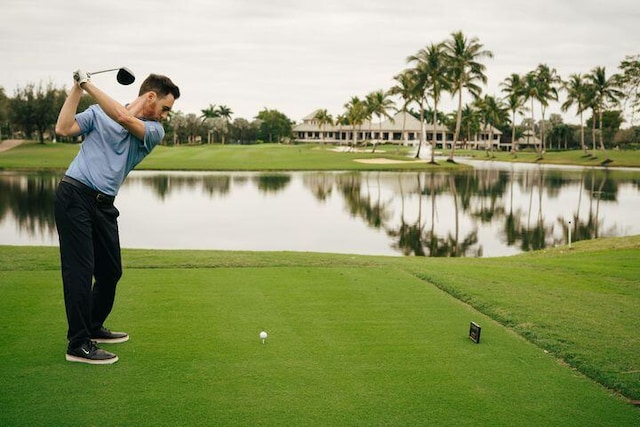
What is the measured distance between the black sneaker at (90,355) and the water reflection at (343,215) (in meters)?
13.1

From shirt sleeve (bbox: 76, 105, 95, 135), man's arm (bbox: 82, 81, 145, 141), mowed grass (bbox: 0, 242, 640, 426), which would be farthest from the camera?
shirt sleeve (bbox: 76, 105, 95, 135)

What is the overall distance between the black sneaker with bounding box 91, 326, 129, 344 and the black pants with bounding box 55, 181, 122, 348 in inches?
3.1

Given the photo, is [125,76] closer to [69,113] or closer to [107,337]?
[69,113]

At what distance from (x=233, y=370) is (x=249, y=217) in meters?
20.7

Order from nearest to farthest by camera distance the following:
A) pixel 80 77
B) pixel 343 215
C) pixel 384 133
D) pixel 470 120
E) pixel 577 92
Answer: pixel 80 77
pixel 343 215
pixel 577 92
pixel 470 120
pixel 384 133

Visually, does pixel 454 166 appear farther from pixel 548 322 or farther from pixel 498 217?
pixel 548 322

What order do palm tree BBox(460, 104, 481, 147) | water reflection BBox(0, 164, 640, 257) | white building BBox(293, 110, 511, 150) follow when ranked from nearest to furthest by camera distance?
water reflection BBox(0, 164, 640, 257)
palm tree BBox(460, 104, 481, 147)
white building BBox(293, 110, 511, 150)

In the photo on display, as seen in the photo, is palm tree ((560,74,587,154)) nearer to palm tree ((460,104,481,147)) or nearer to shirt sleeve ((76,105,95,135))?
palm tree ((460,104,481,147))

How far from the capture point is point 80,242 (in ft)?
17.3

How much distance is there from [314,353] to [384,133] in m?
153

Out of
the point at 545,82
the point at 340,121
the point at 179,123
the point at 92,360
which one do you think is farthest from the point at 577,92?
the point at 92,360

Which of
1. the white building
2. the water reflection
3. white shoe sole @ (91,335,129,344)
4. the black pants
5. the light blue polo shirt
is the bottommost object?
the water reflection

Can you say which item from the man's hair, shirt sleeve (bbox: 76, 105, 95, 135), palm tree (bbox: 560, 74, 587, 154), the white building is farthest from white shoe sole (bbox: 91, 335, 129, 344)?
the white building

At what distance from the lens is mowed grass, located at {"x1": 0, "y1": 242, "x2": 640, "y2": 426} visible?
4195 mm
